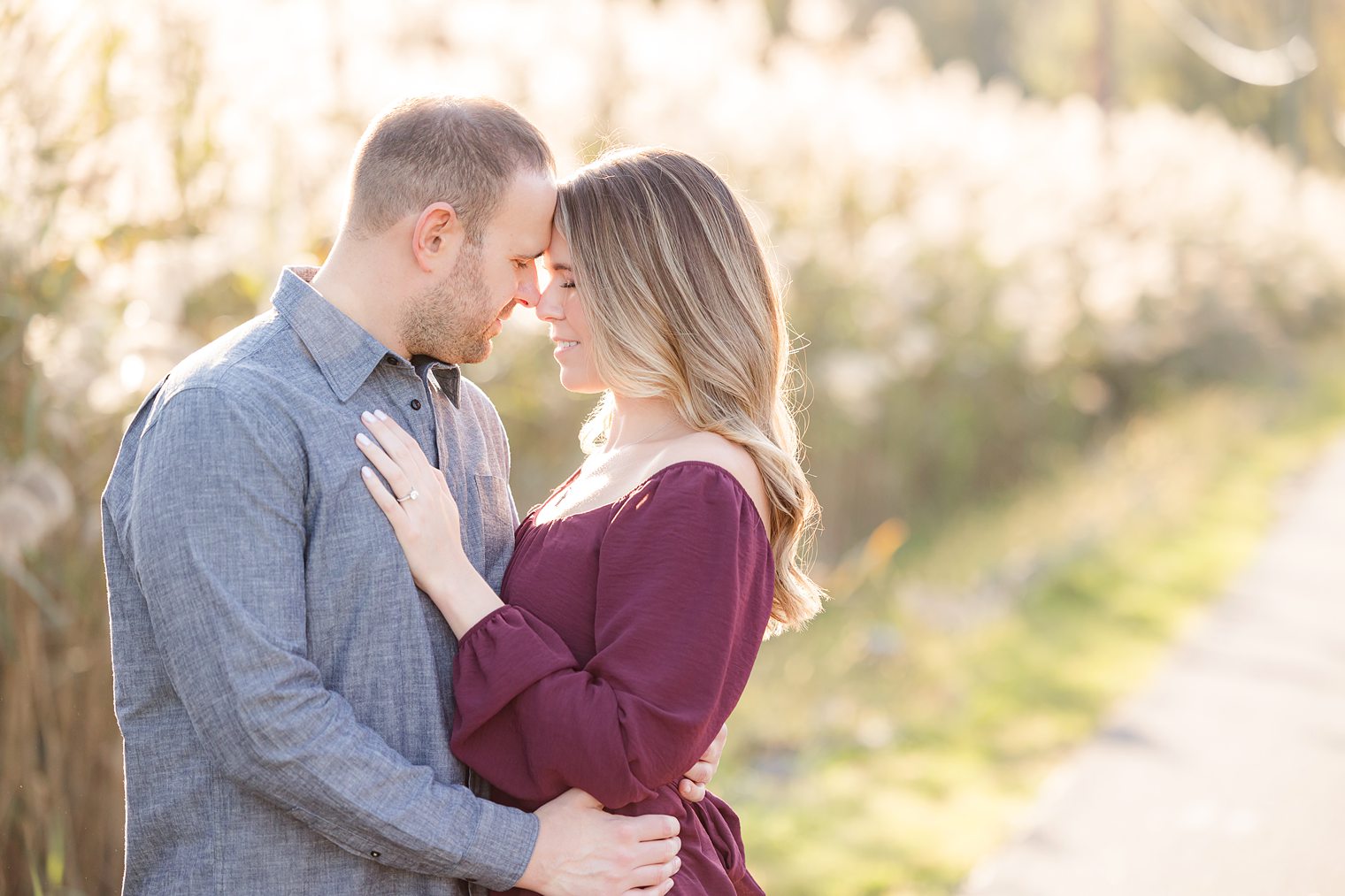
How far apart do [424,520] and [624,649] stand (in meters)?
0.37

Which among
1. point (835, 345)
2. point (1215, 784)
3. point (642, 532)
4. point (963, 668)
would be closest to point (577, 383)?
point (642, 532)

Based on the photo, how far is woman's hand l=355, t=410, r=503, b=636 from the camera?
2.06 m

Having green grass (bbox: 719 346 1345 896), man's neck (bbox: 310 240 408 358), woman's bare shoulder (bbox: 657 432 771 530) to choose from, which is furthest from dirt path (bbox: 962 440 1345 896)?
man's neck (bbox: 310 240 408 358)

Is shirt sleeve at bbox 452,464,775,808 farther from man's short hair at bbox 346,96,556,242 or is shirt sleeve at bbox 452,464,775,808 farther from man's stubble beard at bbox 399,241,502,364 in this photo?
man's short hair at bbox 346,96,556,242

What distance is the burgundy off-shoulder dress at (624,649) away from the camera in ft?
6.74

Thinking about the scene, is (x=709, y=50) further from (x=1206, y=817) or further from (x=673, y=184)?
(x=673, y=184)

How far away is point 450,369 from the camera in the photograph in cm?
239

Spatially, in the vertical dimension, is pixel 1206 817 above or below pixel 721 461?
below

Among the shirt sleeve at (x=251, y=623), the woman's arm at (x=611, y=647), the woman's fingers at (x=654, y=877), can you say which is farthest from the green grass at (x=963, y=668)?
the shirt sleeve at (x=251, y=623)

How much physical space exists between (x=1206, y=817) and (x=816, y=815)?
1296mm

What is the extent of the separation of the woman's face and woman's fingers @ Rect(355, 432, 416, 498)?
416 millimetres

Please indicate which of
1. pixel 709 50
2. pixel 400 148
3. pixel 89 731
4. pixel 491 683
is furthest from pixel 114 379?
pixel 709 50

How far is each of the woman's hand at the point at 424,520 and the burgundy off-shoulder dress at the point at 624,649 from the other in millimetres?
50

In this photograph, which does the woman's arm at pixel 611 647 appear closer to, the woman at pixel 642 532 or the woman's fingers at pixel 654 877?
the woman at pixel 642 532
